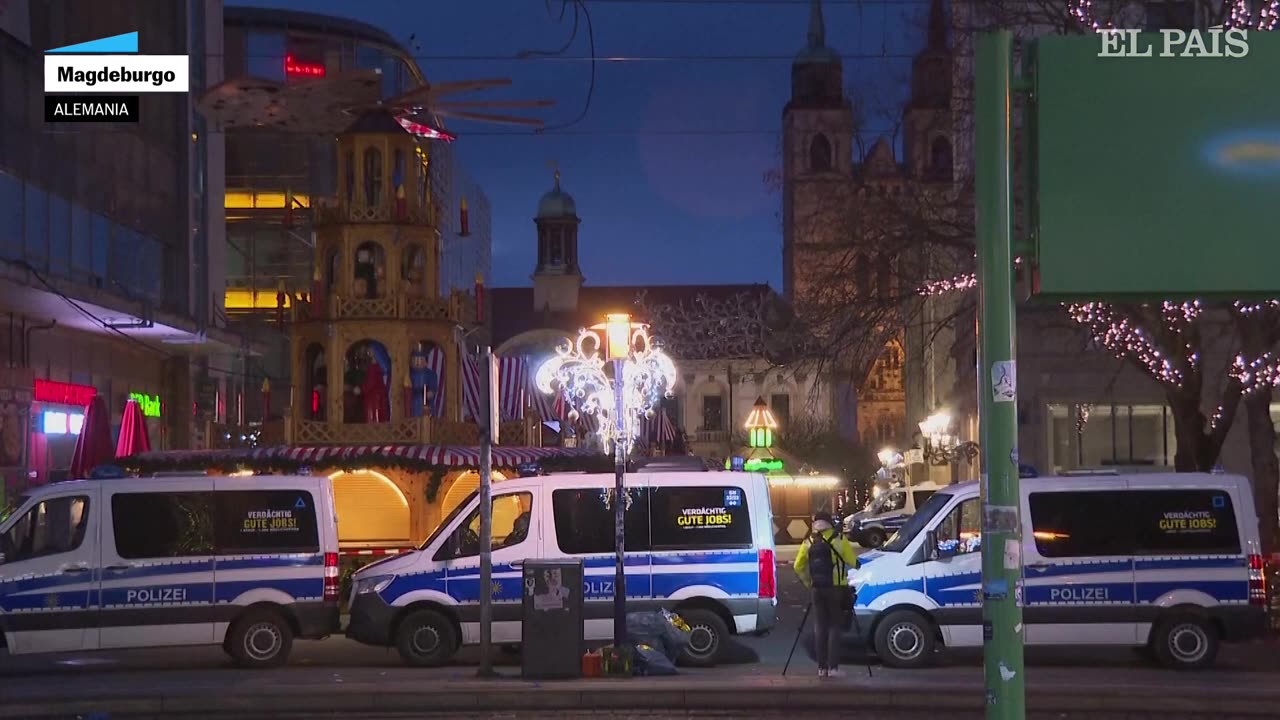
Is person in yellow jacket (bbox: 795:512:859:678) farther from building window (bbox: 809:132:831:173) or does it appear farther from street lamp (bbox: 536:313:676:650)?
building window (bbox: 809:132:831:173)

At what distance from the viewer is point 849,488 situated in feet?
217

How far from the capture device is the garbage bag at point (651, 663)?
16672mm

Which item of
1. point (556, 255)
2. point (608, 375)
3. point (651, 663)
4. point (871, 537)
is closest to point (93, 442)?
point (608, 375)

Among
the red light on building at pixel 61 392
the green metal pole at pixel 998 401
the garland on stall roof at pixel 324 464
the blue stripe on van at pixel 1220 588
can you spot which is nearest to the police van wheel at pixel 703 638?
the blue stripe on van at pixel 1220 588

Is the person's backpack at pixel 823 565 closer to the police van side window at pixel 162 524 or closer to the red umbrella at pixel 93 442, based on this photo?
the police van side window at pixel 162 524

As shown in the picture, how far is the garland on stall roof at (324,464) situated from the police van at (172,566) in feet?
23.7

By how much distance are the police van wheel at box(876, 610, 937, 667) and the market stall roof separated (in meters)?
9.65

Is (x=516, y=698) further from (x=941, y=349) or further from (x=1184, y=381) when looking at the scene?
(x=941, y=349)

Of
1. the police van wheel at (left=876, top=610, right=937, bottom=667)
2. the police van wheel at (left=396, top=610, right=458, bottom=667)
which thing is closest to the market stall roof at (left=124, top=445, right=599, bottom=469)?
the police van wheel at (left=396, top=610, right=458, bottom=667)

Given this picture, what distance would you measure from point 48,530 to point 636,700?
7741 millimetres

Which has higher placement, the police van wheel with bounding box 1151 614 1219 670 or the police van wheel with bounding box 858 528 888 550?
the police van wheel with bounding box 1151 614 1219 670

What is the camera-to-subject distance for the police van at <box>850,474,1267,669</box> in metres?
17.5

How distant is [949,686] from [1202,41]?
9032 mm

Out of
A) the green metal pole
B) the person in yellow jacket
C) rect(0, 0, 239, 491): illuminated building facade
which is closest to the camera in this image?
the green metal pole
